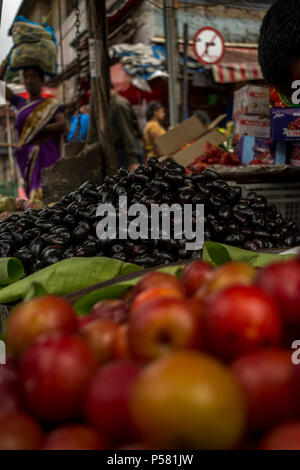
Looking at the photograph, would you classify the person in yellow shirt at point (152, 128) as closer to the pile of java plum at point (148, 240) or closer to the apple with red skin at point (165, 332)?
the pile of java plum at point (148, 240)

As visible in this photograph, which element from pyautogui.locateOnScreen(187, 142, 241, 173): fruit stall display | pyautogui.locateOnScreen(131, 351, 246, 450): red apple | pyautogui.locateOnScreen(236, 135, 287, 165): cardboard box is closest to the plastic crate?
pyautogui.locateOnScreen(236, 135, 287, 165): cardboard box

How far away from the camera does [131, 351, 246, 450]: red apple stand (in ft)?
1.69

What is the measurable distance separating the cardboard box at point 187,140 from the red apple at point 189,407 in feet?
13.2

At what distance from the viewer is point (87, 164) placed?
4074 mm

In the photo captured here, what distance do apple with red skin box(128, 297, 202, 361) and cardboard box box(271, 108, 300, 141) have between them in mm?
3246

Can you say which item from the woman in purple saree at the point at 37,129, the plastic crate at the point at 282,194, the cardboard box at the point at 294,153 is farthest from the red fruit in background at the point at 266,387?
the woman in purple saree at the point at 37,129

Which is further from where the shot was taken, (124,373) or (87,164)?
(87,164)

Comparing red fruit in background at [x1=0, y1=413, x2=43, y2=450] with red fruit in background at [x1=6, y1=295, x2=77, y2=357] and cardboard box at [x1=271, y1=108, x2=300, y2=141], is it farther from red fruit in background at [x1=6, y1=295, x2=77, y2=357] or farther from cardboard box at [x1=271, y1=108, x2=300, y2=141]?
cardboard box at [x1=271, y1=108, x2=300, y2=141]

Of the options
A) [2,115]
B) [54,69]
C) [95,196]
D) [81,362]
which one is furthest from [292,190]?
[2,115]

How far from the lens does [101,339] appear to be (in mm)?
712

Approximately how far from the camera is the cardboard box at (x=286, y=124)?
355 cm

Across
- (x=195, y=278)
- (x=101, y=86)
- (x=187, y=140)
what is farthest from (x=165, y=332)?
(x=187, y=140)
